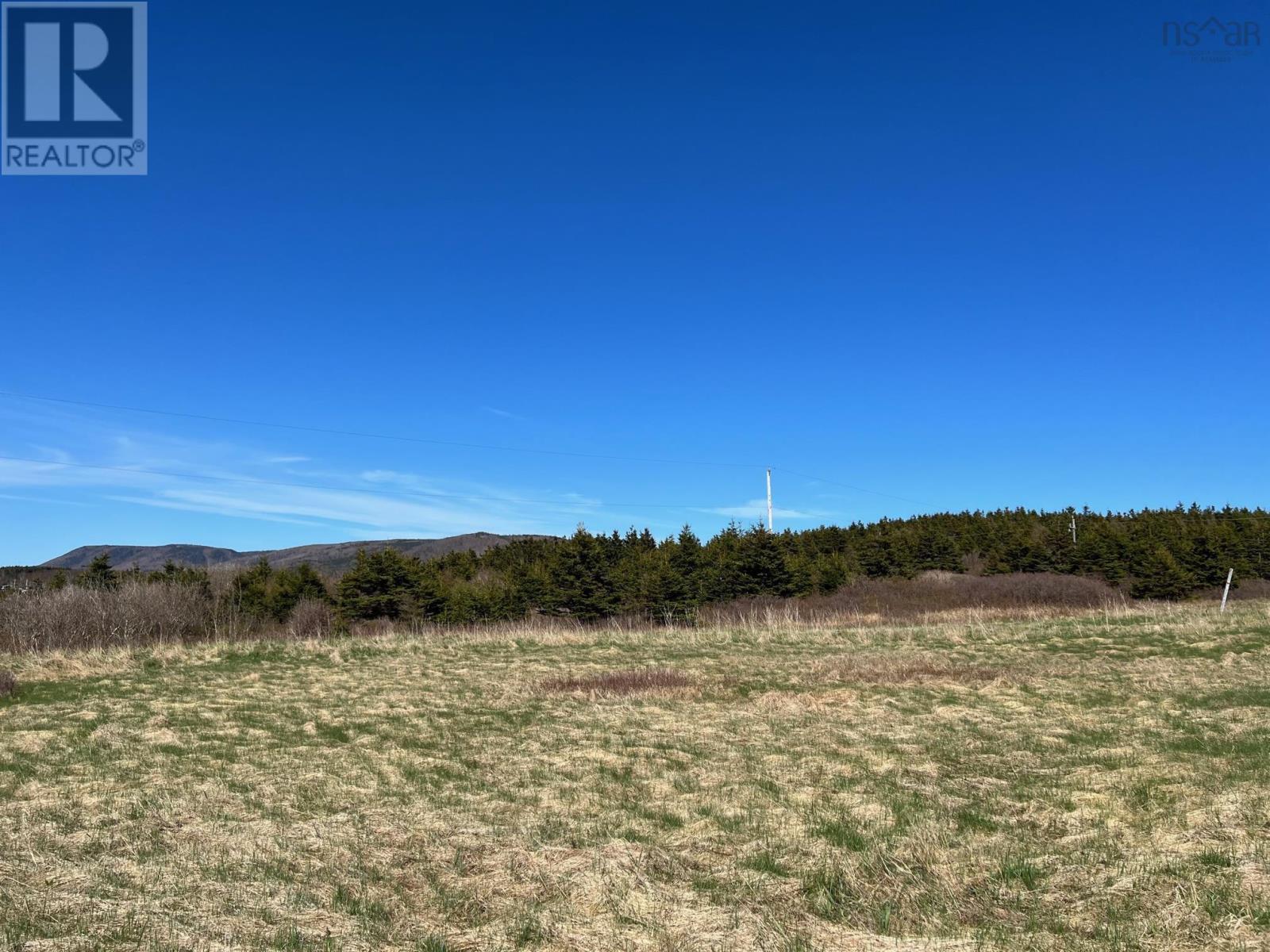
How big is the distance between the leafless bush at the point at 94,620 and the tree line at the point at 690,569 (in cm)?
860

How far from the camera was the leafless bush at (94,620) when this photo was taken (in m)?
34.7

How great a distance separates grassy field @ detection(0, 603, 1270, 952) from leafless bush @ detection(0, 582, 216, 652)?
1956cm

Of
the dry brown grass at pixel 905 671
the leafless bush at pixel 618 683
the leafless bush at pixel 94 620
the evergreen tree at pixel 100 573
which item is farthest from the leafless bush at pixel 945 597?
the evergreen tree at pixel 100 573

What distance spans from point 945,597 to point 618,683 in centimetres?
4360

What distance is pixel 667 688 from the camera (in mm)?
18297

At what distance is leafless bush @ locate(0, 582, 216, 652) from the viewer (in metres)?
34.7

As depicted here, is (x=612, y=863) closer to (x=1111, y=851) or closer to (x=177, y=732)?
(x=1111, y=851)

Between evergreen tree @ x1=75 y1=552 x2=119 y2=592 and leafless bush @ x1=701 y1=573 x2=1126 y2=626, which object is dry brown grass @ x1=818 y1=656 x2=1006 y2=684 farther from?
evergreen tree @ x1=75 y1=552 x2=119 y2=592

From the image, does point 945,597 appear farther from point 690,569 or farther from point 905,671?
point 905,671

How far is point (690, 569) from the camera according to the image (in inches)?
2212

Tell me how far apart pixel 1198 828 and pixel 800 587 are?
55.0m

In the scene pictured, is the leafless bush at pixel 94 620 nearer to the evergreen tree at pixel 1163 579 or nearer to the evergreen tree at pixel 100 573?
the evergreen tree at pixel 100 573

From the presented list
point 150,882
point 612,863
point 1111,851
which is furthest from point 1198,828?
point 150,882

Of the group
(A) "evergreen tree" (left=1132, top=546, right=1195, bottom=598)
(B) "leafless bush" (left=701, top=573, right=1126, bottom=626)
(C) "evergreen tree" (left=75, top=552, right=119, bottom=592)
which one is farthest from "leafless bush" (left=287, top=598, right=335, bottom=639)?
(A) "evergreen tree" (left=1132, top=546, right=1195, bottom=598)
